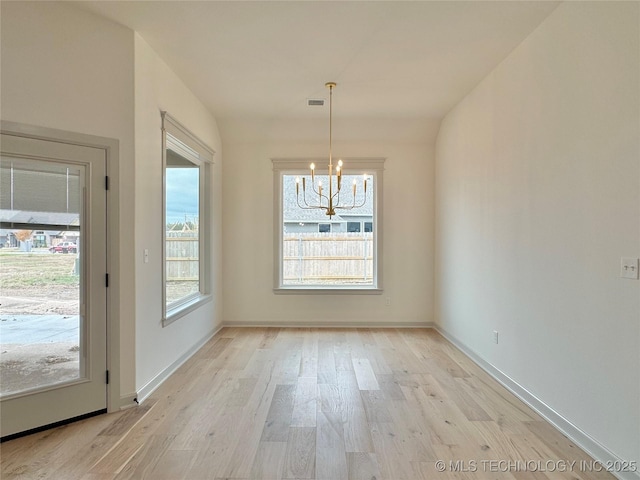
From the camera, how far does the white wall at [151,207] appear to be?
2.83 meters

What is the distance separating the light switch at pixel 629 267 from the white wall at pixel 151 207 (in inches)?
128

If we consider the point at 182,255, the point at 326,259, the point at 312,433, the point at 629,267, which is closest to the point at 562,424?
the point at 629,267

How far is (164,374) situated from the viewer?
3.23 m

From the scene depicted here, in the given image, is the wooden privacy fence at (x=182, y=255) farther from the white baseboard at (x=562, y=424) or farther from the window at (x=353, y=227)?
the white baseboard at (x=562, y=424)

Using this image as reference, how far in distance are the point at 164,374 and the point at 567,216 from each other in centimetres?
352

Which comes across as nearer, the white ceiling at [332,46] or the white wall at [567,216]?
the white wall at [567,216]

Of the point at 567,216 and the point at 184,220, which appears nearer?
the point at 567,216

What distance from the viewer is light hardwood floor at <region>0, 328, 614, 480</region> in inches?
78.3

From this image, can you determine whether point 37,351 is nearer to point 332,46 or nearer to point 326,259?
point 332,46

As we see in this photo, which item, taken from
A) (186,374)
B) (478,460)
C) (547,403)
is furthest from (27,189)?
(547,403)

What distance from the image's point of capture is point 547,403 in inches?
99.7

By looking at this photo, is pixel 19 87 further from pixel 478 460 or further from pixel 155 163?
pixel 478 460

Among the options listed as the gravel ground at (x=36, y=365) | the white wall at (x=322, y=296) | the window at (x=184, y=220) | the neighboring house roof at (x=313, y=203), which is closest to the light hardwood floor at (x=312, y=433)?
the gravel ground at (x=36, y=365)

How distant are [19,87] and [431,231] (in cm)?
473
